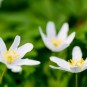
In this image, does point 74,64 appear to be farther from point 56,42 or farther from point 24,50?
point 56,42

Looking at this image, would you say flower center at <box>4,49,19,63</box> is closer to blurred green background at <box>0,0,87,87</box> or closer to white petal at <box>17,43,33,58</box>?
white petal at <box>17,43,33,58</box>

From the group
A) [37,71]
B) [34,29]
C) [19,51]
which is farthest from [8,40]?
[19,51]

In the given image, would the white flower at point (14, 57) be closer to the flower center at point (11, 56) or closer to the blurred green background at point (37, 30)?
the flower center at point (11, 56)

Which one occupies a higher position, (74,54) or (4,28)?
(74,54)

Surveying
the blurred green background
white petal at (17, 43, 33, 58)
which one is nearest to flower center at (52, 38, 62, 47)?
the blurred green background

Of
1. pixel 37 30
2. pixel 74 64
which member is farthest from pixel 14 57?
pixel 37 30

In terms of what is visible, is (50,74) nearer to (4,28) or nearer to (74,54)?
(74,54)

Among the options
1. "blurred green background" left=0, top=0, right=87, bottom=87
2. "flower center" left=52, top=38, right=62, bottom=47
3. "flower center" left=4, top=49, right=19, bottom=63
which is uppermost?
"flower center" left=4, top=49, right=19, bottom=63

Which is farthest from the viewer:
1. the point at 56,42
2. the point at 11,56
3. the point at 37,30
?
the point at 37,30
